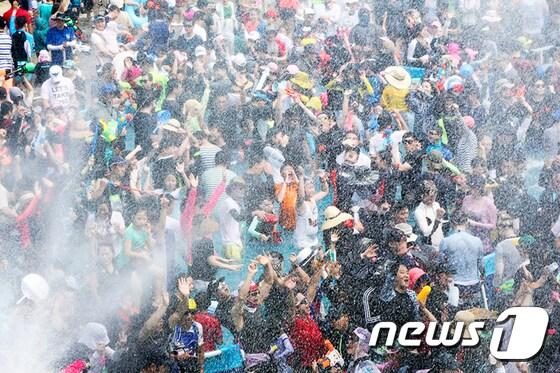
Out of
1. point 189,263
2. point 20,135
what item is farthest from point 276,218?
point 20,135

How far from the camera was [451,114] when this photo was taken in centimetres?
992

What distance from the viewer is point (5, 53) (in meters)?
12.0

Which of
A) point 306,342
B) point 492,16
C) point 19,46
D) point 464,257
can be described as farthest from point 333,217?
point 492,16

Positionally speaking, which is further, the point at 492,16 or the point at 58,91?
the point at 492,16

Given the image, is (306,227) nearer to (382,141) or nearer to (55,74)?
(382,141)

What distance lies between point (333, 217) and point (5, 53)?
616cm

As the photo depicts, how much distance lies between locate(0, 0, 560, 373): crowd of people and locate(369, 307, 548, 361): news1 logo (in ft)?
0.20

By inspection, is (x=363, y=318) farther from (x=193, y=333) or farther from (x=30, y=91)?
(x=30, y=91)

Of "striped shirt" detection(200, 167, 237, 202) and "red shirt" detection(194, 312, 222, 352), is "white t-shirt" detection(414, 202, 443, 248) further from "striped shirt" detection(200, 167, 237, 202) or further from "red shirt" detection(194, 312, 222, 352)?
"red shirt" detection(194, 312, 222, 352)

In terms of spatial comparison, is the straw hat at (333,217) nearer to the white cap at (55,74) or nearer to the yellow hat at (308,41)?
the white cap at (55,74)

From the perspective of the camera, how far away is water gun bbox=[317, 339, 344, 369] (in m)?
6.98

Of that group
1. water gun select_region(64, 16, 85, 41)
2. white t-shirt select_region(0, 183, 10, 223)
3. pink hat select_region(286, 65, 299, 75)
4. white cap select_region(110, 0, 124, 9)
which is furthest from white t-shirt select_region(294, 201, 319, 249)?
white cap select_region(110, 0, 124, 9)

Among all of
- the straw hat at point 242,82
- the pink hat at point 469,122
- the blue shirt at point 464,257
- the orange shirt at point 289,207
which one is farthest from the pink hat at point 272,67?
the blue shirt at point 464,257

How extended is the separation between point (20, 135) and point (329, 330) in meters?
4.70
